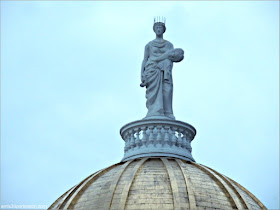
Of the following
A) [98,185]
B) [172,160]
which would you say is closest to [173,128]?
[172,160]

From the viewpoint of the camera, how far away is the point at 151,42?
1827 inches

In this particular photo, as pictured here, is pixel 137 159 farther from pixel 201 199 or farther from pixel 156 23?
pixel 156 23

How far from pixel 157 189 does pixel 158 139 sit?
13.9 ft

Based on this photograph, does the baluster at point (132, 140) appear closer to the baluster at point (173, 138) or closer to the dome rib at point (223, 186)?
the baluster at point (173, 138)

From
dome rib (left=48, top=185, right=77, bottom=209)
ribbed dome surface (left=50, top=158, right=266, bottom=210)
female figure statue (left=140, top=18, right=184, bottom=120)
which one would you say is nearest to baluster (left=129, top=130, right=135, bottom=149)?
female figure statue (left=140, top=18, right=184, bottom=120)

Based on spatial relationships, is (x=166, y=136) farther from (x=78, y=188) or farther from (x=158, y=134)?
(x=78, y=188)

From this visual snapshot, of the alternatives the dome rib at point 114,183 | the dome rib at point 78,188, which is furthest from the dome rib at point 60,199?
the dome rib at point 114,183

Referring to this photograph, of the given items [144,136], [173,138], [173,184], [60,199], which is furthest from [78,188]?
[173,138]

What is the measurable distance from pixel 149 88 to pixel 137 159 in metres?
4.01

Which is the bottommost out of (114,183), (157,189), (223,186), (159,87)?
(157,189)

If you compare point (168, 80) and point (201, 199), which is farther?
point (168, 80)

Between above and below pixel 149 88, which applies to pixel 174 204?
below

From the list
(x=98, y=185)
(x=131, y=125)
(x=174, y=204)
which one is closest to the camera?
(x=174, y=204)

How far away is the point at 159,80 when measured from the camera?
45.1m
